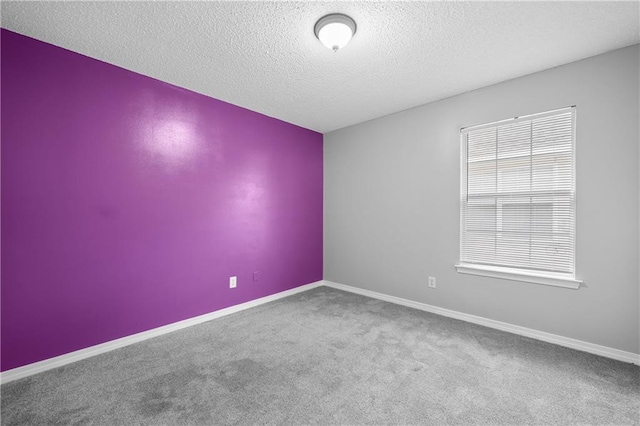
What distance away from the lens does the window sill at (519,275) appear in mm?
2436

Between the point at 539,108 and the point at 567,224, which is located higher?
the point at 539,108

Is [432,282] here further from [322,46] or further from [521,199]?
[322,46]

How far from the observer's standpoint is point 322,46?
2203 mm

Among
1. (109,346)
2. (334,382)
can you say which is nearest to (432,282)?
(334,382)

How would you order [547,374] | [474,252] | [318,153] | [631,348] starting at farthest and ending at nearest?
[318,153]
[474,252]
[631,348]
[547,374]

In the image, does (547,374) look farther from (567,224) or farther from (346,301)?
(346,301)

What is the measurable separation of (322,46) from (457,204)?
2225mm

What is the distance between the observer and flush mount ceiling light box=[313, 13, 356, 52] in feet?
6.12

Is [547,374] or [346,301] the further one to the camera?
[346,301]

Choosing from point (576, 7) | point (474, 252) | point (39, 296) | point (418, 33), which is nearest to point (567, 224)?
point (474, 252)

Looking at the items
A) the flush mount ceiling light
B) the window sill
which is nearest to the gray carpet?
the window sill

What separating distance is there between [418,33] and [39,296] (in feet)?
11.7

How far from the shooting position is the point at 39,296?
2.12 meters

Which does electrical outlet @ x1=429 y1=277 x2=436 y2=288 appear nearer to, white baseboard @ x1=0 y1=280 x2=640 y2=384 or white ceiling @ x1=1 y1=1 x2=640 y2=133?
white baseboard @ x1=0 y1=280 x2=640 y2=384
